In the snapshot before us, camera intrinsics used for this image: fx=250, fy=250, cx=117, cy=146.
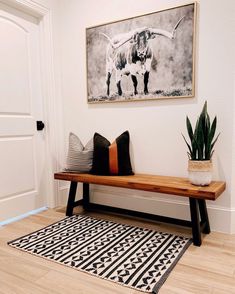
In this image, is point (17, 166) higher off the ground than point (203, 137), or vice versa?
point (203, 137)

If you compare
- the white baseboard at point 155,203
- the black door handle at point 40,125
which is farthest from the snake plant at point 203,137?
the black door handle at point 40,125

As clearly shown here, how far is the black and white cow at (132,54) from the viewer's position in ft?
7.29

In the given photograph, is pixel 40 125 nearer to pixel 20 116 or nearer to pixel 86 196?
pixel 20 116

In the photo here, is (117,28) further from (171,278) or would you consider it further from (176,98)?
(171,278)

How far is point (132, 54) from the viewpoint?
90.5 inches

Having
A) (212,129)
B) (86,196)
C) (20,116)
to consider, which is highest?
(20,116)

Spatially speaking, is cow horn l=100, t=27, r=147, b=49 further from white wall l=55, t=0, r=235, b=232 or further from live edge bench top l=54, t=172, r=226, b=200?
live edge bench top l=54, t=172, r=226, b=200

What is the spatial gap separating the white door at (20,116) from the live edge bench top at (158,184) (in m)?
0.38

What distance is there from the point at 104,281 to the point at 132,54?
72.8 inches

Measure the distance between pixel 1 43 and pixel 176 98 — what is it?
1.62m

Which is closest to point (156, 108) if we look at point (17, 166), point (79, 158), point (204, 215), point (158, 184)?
point (158, 184)

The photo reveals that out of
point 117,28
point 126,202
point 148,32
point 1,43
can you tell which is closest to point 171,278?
point 126,202

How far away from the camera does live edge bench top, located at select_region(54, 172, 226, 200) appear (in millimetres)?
1758

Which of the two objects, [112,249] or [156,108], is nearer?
[112,249]
